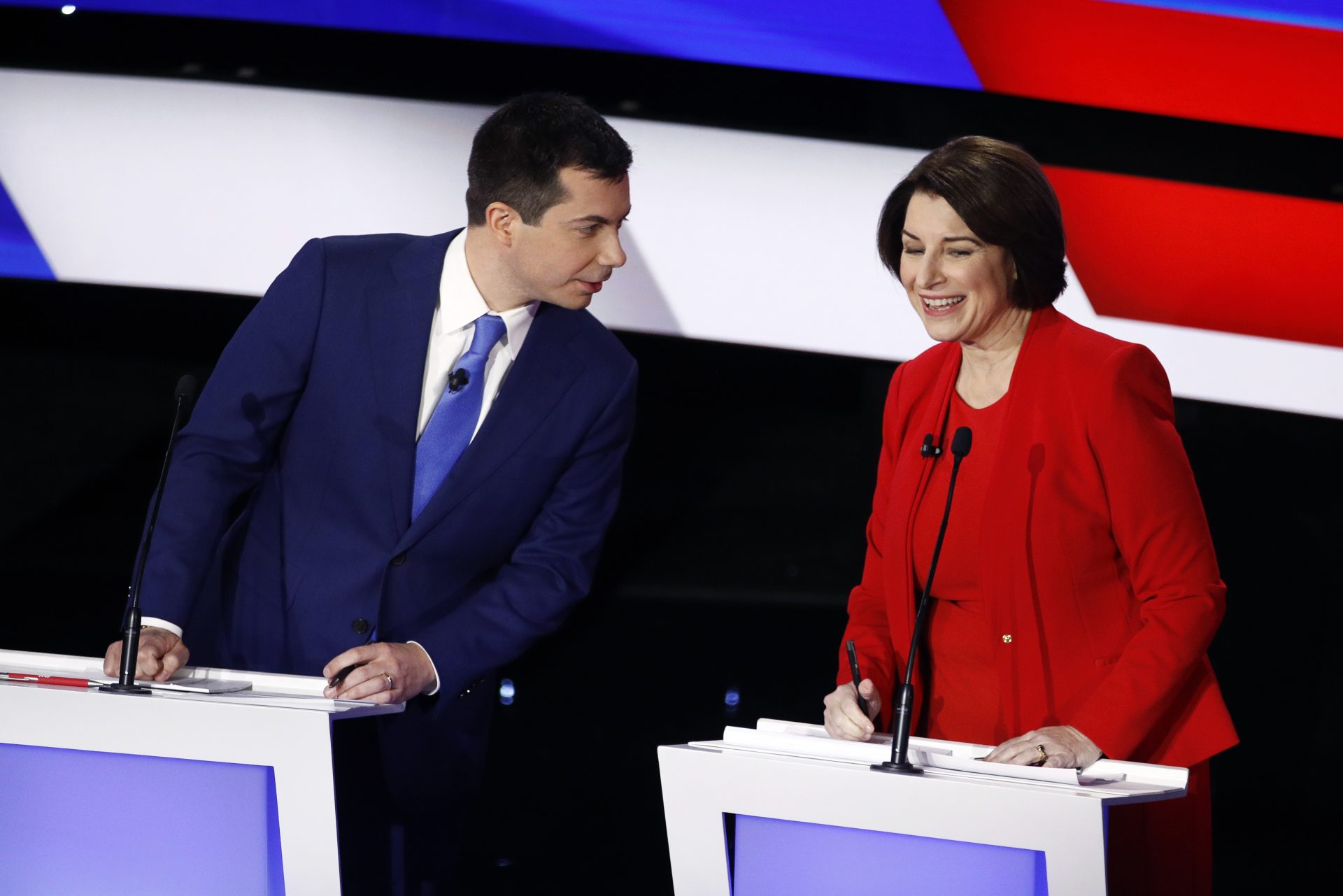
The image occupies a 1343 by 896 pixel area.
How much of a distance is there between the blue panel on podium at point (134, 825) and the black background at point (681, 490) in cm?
209

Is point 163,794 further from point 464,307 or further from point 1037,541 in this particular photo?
point 1037,541

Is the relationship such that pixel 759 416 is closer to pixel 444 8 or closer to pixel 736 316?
pixel 736 316

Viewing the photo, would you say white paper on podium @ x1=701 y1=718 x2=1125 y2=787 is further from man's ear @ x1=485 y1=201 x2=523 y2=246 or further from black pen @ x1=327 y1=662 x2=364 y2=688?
man's ear @ x1=485 y1=201 x2=523 y2=246

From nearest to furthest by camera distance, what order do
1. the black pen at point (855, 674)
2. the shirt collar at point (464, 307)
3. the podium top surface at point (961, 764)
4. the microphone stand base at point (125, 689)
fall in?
the podium top surface at point (961, 764), the microphone stand base at point (125, 689), the black pen at point (855, 674), the shirt collar at point (464, 307)

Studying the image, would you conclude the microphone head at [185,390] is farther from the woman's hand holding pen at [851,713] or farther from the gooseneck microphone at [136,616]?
the woman's hand holding pen at [851,713]

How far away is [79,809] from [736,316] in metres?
2.22

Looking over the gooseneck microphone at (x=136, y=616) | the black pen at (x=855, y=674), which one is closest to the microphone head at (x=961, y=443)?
the black pen at (x=855, y=674)

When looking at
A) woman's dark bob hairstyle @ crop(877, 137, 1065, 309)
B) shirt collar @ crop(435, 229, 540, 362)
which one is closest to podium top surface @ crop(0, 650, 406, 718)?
shirt collar @ crop(435, 229, 540, 362)

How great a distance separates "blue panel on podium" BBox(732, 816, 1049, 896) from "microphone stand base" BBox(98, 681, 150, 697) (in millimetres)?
800

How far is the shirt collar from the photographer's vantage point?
2537 millimetres

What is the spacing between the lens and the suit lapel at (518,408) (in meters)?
2.42

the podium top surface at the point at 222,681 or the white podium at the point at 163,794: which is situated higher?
the podium top surface at the point at 222,681

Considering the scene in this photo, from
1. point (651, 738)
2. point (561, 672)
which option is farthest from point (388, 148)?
point (651, 738)

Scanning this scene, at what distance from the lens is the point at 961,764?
176 cm
